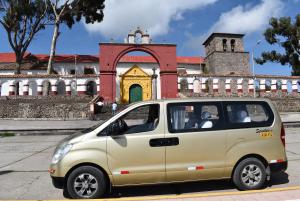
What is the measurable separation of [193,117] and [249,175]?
1590mm

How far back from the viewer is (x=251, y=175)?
6.39 meters

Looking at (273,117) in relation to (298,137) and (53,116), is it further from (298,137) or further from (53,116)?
(53,116)

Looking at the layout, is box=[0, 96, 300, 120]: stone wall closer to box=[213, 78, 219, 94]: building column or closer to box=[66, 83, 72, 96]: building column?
box=[66, 83, 72, 96]: building column

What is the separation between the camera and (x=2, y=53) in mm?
53688

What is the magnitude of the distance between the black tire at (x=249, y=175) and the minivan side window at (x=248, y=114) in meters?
0.73

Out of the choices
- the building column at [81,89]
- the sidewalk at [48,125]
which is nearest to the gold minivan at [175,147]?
the sidewalk at [48,125]

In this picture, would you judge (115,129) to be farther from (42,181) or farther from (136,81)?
(136,81)

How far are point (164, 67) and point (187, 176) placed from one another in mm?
27181

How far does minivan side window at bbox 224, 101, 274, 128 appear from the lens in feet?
21.4

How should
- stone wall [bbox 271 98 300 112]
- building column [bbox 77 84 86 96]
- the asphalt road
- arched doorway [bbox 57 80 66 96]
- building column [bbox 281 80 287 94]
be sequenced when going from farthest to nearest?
building column [bbox 281 80 287 94] → arched doorway [bbox 57 80 66 96] → stone wall [bbox 271 98 300 112] → building column [bbox 77 84 86 96] → the asphalt road

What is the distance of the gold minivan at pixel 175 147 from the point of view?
5.92m

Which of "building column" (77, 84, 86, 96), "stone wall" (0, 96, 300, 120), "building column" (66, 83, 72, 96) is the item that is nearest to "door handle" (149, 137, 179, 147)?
"stone wall" (0, 96, 300, 120)

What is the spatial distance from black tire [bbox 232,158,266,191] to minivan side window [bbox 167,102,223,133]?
90 cm

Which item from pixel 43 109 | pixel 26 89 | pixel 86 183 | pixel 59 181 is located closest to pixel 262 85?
pixel 43 109
